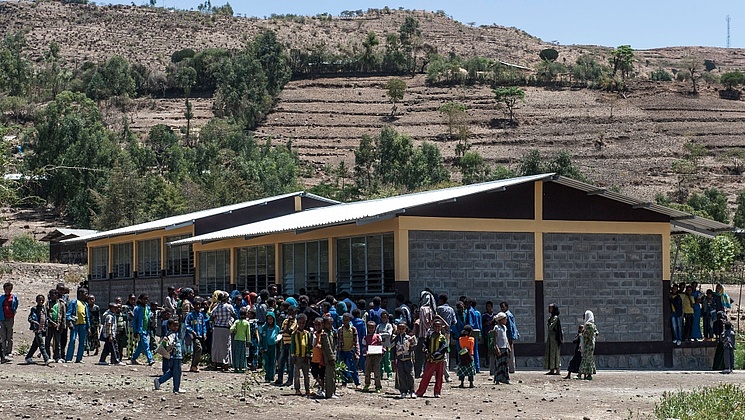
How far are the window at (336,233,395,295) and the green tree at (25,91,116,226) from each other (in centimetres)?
4592

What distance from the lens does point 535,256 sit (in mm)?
23453

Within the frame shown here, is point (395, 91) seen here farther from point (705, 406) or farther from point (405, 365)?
point (705, 406)

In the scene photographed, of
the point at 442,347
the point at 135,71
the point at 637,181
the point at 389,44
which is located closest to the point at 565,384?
the point at 442,347

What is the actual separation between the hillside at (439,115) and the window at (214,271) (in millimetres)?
52274

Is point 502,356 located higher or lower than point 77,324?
lower

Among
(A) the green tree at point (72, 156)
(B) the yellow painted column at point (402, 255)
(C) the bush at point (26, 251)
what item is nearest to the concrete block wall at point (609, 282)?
(B) the yellow painted column at point (402, 255)

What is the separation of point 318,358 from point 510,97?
87.7 metres

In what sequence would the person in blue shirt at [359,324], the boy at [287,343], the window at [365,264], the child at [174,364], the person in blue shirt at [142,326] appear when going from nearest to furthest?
the child at [174,364] → the boy at [287,343] → the person in blue shirt at [359,324] → the person in blue shirt at [142,326] → the window at [365,264]

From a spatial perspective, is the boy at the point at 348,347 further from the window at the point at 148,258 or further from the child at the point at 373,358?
the window at the point at 148,258

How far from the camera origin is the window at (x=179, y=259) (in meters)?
33.6

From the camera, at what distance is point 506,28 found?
164 m

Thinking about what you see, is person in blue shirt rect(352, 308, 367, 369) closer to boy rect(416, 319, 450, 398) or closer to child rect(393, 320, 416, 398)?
child rect(393, 320, 416, 398)

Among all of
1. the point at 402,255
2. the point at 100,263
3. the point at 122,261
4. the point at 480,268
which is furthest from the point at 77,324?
the point at 100,263

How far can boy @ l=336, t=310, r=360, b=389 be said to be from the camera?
17.8 metres
